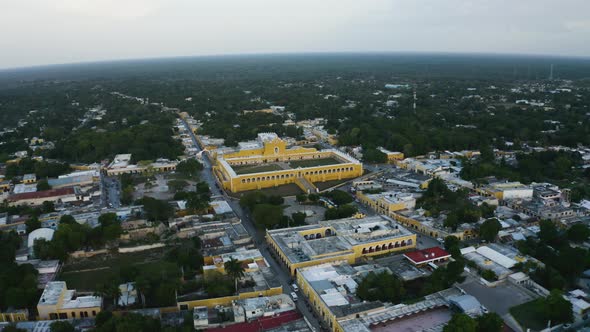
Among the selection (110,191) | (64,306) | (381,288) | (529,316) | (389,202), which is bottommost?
(529,316)

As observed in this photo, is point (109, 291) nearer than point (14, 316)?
No

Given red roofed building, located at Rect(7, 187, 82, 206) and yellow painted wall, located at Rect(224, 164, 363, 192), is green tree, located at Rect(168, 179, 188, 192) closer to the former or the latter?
yellow painted wall, located at Rect(224, 164, 363, 192)

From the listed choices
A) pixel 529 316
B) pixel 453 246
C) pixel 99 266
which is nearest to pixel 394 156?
pixel 453 246

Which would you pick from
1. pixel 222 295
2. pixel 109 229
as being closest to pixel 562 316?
pixel 222 295

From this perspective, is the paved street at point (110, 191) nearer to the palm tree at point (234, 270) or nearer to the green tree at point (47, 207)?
the green tree at point (47, 207)

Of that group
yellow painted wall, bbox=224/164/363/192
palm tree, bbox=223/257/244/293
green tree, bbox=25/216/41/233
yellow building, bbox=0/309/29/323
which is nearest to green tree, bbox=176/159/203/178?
yellow painted wall, bbox=224/164/363/192

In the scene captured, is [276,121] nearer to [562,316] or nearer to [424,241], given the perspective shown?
[424,241]

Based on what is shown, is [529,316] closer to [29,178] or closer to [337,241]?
[337,241]

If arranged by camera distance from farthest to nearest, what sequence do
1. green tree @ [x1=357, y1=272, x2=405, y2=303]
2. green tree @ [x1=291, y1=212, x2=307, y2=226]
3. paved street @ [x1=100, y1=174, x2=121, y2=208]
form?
1. paved street @ [x1=100, y1=174, x2=121, y2=208]
2. green tree @ [x1=291, y1=212, x2=307, y2=226]
3. green tree @ [x1=357, y1=272, x2=405, y2=303]
